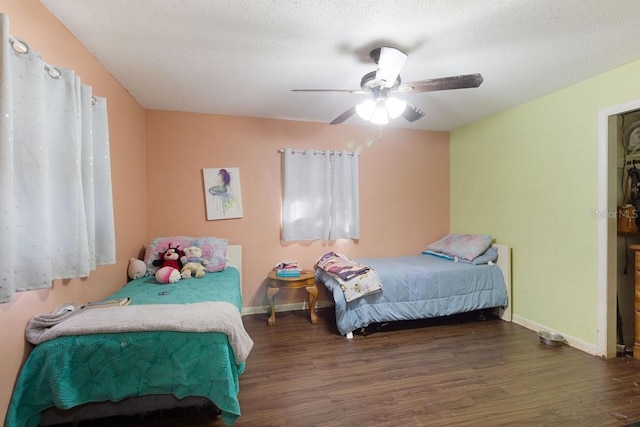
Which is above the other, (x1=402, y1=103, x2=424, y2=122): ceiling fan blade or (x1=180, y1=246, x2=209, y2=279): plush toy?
(x1=402, y1=103, x2=424, y2=122): ceiling fan blade

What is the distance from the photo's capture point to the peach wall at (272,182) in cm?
328

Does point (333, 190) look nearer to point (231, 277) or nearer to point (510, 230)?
point (231, 277)

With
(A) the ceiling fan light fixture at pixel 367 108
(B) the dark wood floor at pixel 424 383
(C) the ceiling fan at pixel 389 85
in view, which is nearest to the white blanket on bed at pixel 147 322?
(B) the dark wood floor at pixel 424 383

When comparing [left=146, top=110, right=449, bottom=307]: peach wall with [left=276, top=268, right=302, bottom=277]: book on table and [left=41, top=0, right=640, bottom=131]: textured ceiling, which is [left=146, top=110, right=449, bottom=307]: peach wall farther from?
[left=41, top=0, right=640, bottom=131]: textured ceiling

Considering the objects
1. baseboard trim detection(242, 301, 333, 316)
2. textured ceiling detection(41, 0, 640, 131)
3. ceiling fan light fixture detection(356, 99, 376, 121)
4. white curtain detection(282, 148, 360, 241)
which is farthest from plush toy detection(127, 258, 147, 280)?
ceiling fan light fixture detection(356, 99, 376, 121)

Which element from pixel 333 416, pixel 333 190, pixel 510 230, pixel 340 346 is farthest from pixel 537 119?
pixel 333 416

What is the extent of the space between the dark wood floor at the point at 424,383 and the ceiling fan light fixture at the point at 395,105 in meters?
1.94

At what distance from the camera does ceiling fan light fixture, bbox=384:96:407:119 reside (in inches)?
85.1

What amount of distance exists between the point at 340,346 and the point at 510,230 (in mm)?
2205

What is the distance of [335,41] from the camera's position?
6.31 ft

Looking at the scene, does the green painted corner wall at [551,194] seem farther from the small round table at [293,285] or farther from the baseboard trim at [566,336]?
the small round table at [293,285]

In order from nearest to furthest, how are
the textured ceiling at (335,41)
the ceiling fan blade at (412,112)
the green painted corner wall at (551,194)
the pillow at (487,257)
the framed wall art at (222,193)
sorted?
the textured ceiling at (335,41)
the ceiling fan blade at (412,112)
the green painted corner wall at (551,194)
the pillow at (487,257)
the framed wall art at (222,193)

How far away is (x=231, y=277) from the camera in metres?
2.74

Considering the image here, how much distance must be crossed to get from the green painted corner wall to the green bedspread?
2.90 m
